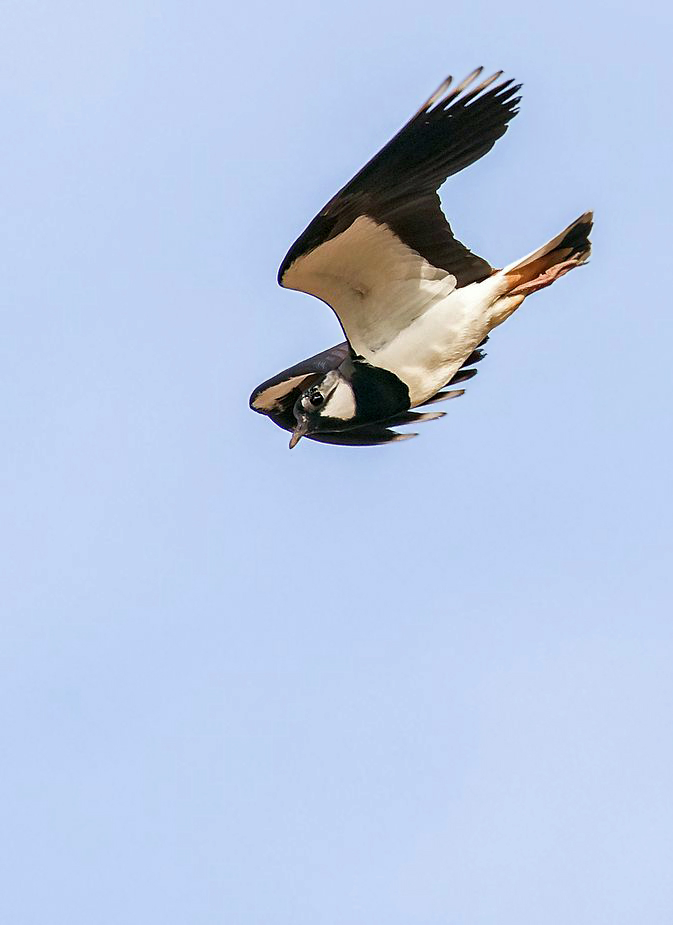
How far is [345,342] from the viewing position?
17359 mm

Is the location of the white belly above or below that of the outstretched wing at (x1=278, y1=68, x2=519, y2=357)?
below

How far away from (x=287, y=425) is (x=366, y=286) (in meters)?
1.95

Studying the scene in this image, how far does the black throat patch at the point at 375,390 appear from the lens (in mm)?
16125

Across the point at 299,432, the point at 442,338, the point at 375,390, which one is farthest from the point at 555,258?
the point at 299,432

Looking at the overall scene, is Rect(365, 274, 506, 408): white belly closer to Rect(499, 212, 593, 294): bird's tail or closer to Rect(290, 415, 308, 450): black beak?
Rect(499, 212, 593, 294): bird's tail

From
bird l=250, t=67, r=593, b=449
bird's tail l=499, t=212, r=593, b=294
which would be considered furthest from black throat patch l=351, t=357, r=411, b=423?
bird's tail l=499, t=212, r=593, b=294

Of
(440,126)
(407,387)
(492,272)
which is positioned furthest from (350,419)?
(440,126)

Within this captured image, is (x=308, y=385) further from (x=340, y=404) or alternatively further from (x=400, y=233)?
(x=400, y=233)

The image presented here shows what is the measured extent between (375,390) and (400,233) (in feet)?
4.46

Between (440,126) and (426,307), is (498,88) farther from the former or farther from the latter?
(426,307)

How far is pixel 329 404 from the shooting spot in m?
16.3

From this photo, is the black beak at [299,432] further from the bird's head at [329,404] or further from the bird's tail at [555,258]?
the bird's tail at [555,258]

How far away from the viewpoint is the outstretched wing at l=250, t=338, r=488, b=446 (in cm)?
1672

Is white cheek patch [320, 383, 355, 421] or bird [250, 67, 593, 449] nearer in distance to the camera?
bird [250, 67, 593, 449]
